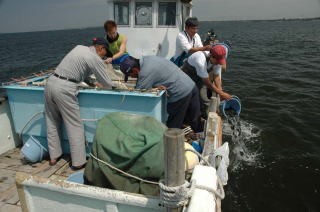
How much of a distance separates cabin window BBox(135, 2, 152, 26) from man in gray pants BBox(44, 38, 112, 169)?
3.93 meters

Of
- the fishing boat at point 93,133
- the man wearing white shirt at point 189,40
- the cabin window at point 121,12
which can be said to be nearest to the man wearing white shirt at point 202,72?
the fishing boat at point 93,133

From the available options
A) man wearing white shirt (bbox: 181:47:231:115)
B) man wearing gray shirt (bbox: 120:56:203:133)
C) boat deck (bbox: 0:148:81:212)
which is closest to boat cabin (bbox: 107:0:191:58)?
man wearing white shirt (bbox: 181:47:231:115)

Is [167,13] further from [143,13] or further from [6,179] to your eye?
[6,179]

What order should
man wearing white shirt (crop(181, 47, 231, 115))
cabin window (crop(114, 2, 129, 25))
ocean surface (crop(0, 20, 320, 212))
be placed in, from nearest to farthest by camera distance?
1. man wearing white shirt (crop(181, 47, 231, 115))
2. ocean surface (crop(0, 20, 320, 212))
3. cabin window (crop(114, 2, 129, 25))

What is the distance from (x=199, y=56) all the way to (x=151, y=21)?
343 cm

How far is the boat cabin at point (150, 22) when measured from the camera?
7.68 metres

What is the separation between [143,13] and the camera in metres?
7.86

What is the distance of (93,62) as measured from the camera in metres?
4.01

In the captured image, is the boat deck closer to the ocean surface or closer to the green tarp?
the green tarp

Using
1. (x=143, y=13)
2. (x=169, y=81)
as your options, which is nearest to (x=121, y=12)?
(x=143, y=13)

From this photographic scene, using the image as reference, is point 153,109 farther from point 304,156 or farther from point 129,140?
point 304,156

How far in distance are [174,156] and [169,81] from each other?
2.35 m

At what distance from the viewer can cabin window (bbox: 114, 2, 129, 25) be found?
310 inches

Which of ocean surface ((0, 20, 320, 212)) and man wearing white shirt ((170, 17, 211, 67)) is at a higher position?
man wearing white shirt ((170, 17, 211, 67))
